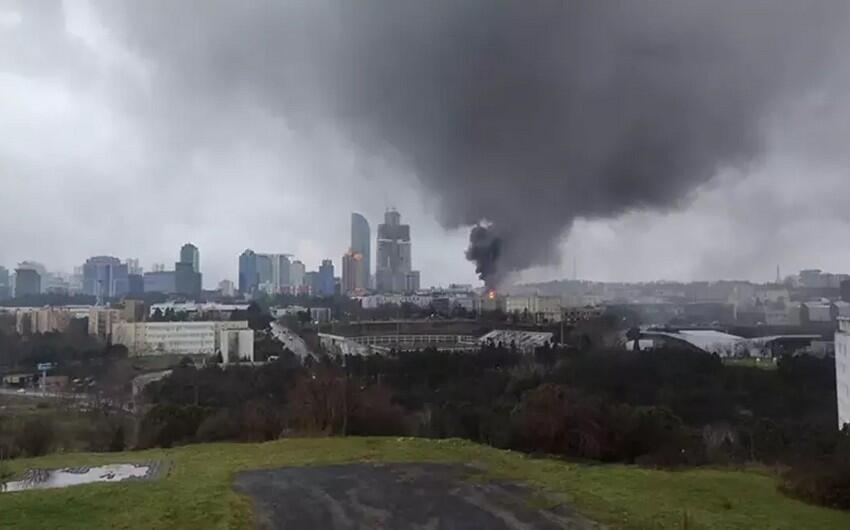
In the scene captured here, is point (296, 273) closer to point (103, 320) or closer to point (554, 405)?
point (103, 320)

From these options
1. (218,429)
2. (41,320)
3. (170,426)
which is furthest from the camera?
(41,320)

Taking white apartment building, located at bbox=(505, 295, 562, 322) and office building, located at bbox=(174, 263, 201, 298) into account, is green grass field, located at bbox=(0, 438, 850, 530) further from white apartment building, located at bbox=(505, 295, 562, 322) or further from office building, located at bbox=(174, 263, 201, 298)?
office building, located at bbox=(174, 263, 201, 298)

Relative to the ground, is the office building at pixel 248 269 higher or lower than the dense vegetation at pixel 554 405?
higher

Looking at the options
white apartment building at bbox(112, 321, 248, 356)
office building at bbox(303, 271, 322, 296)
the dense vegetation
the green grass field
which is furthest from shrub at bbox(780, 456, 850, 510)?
office building at bbox(303, 271, 322, 296)

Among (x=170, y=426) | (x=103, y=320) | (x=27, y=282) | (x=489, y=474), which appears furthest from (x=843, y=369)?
(x=27, y=282)

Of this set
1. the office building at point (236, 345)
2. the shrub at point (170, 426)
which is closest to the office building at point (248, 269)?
the office building at point (236, 345)

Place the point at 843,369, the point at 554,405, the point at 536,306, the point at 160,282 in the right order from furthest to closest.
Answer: the point at 160,282, the point at 536,306, the point at 843,369, the point at 554,405

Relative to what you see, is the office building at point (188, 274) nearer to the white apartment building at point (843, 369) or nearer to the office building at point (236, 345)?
the office building at point (236, 345)

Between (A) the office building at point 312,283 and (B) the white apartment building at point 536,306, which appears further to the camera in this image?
(A) the office building at point 312,283
